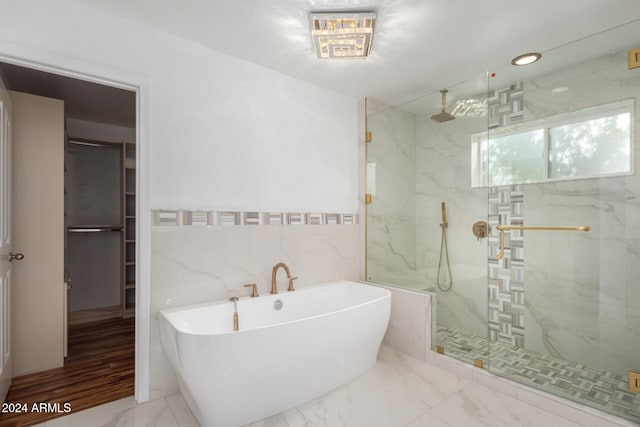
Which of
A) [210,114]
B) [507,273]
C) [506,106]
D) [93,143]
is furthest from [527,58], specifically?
[93,143]

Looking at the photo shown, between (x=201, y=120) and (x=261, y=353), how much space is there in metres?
1.66

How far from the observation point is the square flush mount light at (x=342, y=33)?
193 cm

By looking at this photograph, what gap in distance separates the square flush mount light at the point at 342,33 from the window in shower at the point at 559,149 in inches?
46.7

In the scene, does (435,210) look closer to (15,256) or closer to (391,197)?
(391,197)

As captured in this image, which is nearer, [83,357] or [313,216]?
[83,357]

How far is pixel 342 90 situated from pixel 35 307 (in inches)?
126

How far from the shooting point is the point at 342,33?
2035mm

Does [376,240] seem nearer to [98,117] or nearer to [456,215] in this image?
[456,215]

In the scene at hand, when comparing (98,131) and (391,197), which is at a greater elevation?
(98,131)

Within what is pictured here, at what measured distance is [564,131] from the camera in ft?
6.76

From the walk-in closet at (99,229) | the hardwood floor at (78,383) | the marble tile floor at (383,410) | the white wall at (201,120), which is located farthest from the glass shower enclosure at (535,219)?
the walk-in closet at (99,229)

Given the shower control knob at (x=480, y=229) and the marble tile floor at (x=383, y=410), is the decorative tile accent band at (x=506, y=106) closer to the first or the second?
the shower control knob at (x=480, y=229)

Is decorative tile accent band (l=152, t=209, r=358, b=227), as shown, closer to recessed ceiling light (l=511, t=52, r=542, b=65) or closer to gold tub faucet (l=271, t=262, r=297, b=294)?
gold tub faucet (l=271, t=262, r=297, b=294)

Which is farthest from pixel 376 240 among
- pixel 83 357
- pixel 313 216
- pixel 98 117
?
pixel 98 117
